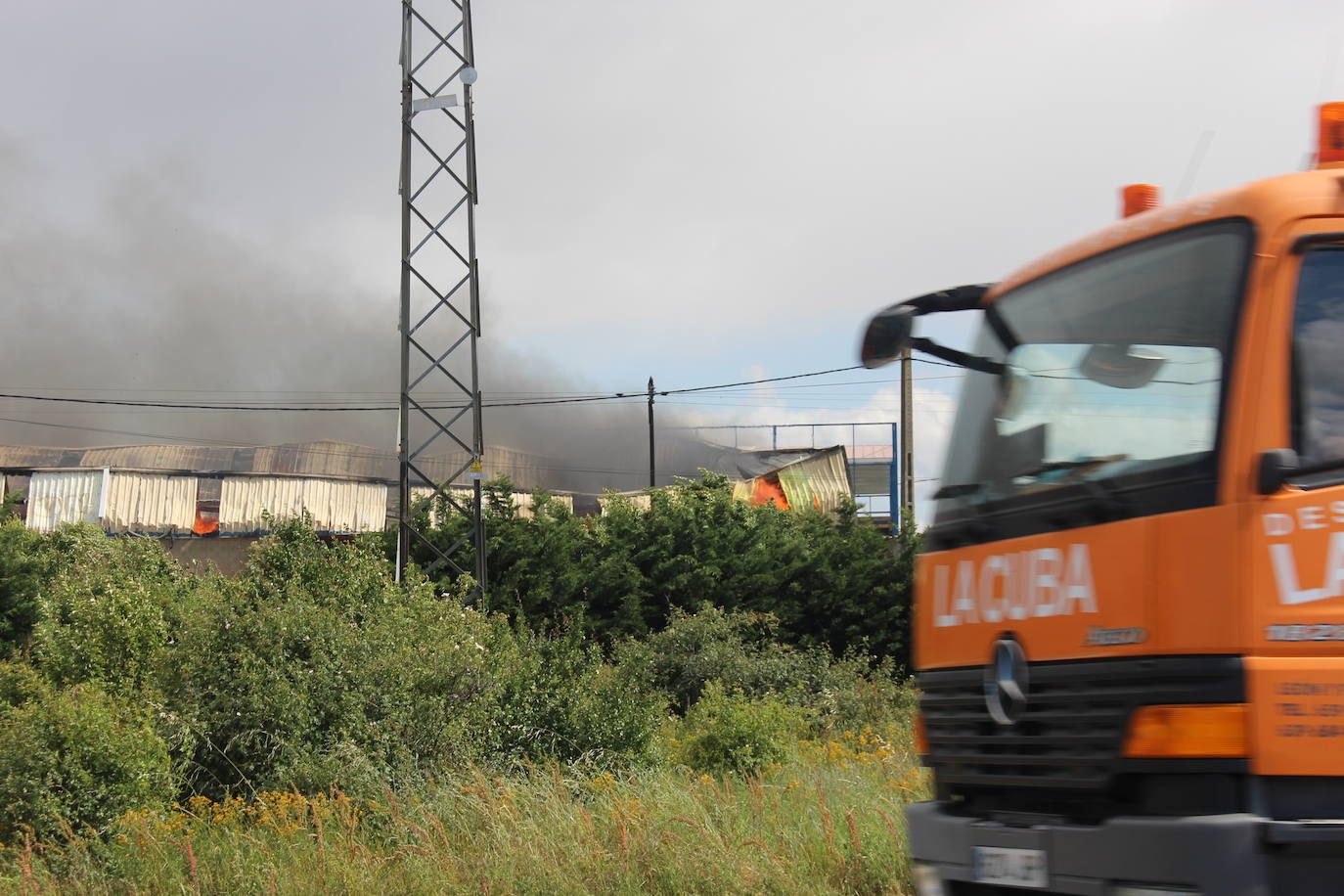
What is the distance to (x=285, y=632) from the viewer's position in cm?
980

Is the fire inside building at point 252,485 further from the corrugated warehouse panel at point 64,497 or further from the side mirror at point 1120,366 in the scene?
the side mirror at point 1120,366

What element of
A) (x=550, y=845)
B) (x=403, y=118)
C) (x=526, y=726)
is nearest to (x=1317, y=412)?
(x=550, y=845)

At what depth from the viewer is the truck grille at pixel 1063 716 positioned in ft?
11.6

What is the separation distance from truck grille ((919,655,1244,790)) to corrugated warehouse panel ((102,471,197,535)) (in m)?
35.8

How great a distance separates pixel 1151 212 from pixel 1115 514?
1.19m

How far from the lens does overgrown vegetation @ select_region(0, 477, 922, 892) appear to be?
22.8 ft

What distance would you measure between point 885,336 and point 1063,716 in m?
1.87

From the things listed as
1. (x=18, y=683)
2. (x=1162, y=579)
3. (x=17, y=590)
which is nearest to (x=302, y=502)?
(x=17, y=590)

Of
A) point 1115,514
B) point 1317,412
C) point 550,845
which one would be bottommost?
point 550,845

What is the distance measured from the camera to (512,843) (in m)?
7.05

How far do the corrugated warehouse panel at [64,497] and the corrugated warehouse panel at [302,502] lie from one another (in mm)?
3688

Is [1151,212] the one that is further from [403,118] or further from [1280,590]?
[403,118]

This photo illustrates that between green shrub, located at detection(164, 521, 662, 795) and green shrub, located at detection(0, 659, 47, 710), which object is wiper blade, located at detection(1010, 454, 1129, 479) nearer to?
green shrub, located at detection(164, 521, 662, 795)

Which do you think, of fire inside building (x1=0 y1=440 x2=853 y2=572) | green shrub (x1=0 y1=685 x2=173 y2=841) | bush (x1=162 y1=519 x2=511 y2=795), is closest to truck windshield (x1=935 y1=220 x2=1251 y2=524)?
bush (x1=162 y1=519 x2=511 y2=795)
